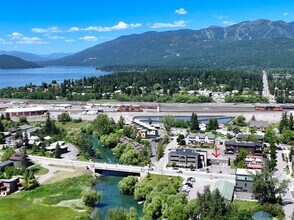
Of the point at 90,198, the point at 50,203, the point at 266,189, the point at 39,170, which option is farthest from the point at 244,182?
the point at 39,170

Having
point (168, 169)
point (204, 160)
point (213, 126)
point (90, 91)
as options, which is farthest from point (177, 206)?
point (90, 91)

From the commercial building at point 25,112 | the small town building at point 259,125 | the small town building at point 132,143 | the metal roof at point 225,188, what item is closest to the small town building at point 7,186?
the small town building at point 132,143

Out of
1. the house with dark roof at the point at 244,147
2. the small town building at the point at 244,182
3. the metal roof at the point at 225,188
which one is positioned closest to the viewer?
the metal roof at the point at 225,188

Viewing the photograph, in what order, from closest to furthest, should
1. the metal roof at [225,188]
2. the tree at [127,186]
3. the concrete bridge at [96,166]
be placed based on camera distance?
the metal roof at [225,188] < the tree at [127,186] < the concrete bridge at [96,166]

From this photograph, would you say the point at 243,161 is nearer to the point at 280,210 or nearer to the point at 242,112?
the point at 280,210

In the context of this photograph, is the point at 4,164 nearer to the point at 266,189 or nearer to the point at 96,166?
the point at 96,166

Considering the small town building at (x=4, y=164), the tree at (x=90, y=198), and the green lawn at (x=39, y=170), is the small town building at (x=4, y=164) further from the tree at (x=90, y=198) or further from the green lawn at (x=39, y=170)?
the tree at (x=90, y=198)
